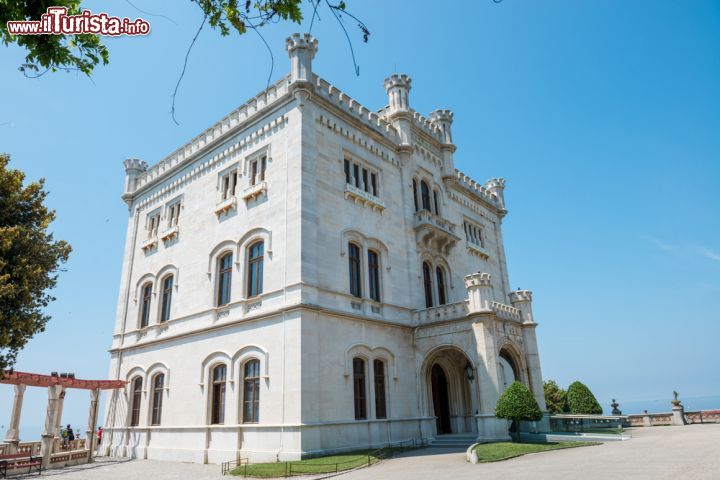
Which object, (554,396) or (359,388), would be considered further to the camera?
(554,396)

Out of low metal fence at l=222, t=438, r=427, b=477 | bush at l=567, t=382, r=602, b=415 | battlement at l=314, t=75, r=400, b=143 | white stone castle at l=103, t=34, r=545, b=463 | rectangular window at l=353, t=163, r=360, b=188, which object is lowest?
low metal fence at l=222, t=438, r=427, b=477

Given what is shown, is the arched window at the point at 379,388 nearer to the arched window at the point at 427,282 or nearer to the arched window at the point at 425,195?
the arched window at the point at 427,282

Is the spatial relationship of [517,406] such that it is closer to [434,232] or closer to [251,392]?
[251,392]

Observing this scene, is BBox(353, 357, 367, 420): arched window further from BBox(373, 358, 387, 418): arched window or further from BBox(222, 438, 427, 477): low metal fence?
BBox(222, 438, 427, 477): low metal fence

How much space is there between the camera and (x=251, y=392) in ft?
64.0

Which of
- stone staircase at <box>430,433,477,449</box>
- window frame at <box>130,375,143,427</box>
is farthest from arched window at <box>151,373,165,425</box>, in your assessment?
stone staircase at <box>430,433,477,449</box>

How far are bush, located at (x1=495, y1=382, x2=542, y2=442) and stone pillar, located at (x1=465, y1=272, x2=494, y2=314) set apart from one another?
3.49 meters

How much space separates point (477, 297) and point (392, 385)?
550 centimetres

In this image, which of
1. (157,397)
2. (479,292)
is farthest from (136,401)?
(479,292)

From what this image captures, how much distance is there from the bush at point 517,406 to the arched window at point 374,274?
711 cm

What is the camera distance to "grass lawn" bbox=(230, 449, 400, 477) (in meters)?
14.6

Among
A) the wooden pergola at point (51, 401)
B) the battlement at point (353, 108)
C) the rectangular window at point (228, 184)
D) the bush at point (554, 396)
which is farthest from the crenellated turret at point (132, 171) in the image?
the bush at point (554, 396)

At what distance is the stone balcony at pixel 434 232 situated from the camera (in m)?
25.7

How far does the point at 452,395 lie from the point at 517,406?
6893mm
